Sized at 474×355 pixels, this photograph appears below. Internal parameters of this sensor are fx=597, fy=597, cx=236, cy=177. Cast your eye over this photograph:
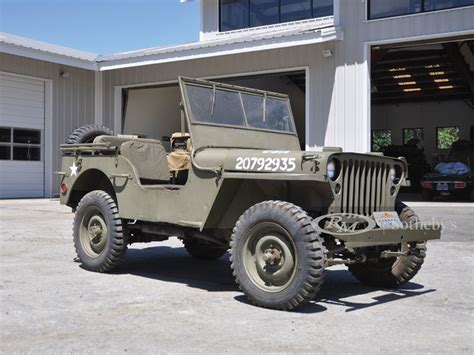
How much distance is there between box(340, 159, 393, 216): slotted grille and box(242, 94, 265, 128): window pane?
59.7 inches

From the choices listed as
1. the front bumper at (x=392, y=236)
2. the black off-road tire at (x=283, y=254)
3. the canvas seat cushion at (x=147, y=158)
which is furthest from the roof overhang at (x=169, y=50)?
the black off-road tire at (x=283, y=254)

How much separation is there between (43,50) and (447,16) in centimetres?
1167

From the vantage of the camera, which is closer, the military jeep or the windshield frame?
the military jeep

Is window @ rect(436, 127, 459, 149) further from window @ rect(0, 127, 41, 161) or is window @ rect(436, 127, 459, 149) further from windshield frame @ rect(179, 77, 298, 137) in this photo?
windshield frame @ rect(179, 77, 298, 137)

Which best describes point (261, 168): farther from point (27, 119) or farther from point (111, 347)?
point (27, 119)

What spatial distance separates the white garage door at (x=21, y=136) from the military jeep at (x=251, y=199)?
12.6 meters

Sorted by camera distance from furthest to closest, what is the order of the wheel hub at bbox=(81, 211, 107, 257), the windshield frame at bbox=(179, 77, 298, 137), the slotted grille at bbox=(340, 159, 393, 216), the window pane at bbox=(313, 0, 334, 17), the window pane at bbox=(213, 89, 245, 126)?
the window pane at bbox=(313, 0, 334, 17)
the wheel hub at bbox=(81, 211, 107, 257)
the window pane at bbox=(213, 89, 245, 126)
the windshield frame at bbox=(179, 77, 298, 137)
the slotted grille at bbox=(340, 159, 393, 216)

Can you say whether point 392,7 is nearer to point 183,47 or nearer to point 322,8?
point 322,8

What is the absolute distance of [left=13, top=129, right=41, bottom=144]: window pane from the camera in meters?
19.0

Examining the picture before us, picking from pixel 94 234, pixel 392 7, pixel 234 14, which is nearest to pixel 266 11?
pixel 234 14

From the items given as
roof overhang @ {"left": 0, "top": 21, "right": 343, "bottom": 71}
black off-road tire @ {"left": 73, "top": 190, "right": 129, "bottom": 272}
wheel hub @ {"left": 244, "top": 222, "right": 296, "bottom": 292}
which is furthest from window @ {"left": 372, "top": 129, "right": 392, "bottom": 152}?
wheel hub @ {"left": 244, "top": 222, "right": 296, "bottom": 292}

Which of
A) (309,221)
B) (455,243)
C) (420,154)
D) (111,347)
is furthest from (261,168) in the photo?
(420,154)

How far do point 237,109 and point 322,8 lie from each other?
43.8 feet

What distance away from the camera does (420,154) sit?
2666cm
